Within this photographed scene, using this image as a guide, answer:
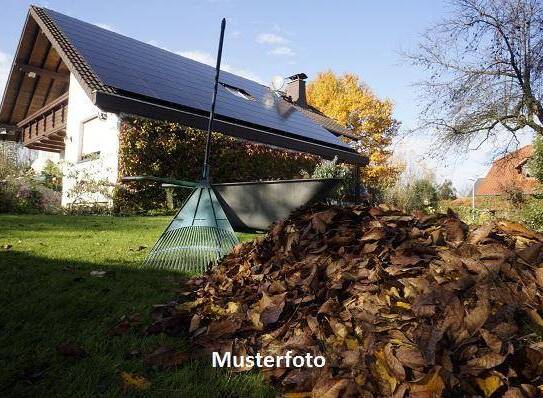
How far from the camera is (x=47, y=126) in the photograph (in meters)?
16.3

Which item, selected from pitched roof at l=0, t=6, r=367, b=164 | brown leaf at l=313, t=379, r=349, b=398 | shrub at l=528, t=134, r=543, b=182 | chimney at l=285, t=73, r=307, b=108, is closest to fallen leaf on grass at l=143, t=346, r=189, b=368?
brown leaf at l=313, t=379, r=349, b=398

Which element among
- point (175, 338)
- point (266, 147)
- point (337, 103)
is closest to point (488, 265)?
point (175, 338)

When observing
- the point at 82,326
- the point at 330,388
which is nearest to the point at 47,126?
the point at 82,326

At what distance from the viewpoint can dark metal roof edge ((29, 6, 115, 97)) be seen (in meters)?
10.2

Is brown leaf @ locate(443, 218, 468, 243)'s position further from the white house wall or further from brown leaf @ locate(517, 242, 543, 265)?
the white house wall

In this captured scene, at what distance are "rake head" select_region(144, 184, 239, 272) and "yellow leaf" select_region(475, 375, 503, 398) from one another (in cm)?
238

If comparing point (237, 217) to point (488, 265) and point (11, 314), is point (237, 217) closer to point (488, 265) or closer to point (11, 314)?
point (11, 314)

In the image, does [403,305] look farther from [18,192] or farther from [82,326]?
[18,192]

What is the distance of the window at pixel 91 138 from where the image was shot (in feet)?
40.1

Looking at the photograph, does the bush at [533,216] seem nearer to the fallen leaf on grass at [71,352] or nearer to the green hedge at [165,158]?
the green hedge at [165,158]

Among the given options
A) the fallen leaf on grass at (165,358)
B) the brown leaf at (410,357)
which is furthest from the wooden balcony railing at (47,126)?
the brown leaf at (410,357)

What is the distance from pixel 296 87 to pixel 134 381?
22954 millimetres

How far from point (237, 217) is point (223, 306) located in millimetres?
1647

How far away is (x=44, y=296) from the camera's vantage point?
253 cm
